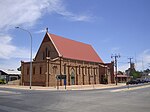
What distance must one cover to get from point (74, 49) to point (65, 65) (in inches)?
449

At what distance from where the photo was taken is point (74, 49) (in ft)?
246

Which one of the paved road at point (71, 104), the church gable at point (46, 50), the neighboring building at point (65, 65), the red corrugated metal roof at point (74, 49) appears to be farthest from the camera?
the red corrugated metal roof at point (74, 49)

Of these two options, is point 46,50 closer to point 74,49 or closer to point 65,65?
point 65,65

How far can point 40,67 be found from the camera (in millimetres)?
59469

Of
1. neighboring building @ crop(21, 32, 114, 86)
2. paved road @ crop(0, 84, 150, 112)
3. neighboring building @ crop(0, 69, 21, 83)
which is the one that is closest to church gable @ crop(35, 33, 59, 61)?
neighboring building @ crop(21, 32, 114, 86)

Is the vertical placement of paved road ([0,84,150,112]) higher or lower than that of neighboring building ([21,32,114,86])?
lower

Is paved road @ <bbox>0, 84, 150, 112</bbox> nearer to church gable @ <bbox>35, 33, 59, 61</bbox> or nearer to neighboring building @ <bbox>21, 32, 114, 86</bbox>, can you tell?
neighboring building @ <bbox>21, 32, 114, 86</bbox>

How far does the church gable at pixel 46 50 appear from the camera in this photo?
6564 centimetres

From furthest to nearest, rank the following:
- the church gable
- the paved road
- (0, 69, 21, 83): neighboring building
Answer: (0, 69, 21, 83): neighboring building < the church gable < the paved road

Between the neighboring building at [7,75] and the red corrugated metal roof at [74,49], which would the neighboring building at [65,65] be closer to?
the red corrugated metal roof at [74,49]

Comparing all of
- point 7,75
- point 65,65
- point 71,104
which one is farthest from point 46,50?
point 71,104

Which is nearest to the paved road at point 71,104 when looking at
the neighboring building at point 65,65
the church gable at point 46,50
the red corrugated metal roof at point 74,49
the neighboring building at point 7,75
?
the neighboring building at point 65,65

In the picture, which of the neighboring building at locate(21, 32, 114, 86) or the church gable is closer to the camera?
the neighboring building at locate(21, 32, 114, 86)

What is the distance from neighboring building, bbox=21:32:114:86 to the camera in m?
59.2
